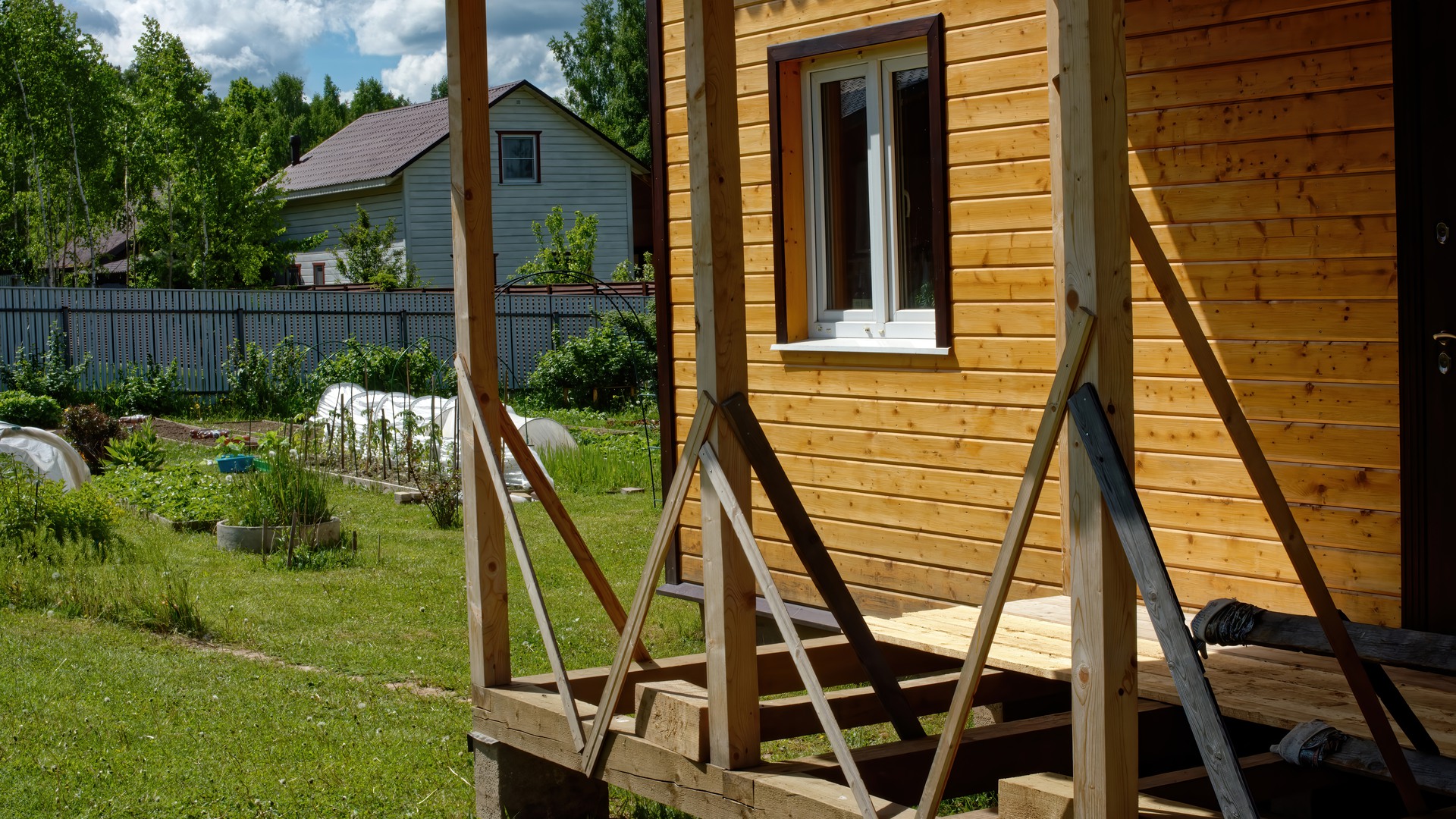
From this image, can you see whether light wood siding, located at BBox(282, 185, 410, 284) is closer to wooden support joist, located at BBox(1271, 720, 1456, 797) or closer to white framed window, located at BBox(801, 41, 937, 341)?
white framed window, located at BBox(801, 41, 937, 341)

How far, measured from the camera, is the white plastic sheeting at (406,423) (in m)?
12.7

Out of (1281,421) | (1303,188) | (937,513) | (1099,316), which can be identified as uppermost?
(1303,188)

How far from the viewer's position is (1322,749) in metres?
3.30

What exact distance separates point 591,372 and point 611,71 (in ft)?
96.4

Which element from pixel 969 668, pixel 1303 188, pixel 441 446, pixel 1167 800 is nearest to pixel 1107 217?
pixel 969 668

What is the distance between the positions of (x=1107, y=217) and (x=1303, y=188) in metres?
2.49

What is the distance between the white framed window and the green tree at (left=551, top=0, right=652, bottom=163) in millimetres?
35890

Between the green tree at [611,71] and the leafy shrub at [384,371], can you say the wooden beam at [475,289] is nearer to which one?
the leafy shrub at [384,371]

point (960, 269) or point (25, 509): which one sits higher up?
point (960, 269)

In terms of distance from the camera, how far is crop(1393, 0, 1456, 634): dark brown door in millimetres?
4312

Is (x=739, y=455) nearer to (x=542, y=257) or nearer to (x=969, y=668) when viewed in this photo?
(x=969, y=668)

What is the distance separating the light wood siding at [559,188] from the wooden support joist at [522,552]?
83.9 feet

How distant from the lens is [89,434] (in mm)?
13602

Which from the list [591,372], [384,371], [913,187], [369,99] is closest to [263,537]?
[913,187]
